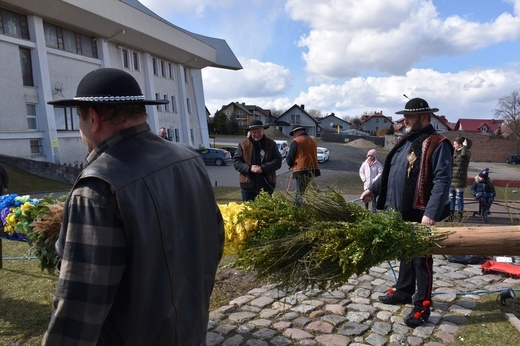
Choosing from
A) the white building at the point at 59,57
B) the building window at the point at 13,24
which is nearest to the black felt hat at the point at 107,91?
the white building at the point at 59,57

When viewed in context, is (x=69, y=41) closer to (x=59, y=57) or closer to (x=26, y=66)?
(x=59, y=57)

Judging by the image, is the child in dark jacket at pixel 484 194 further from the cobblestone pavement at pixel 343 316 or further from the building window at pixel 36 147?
the building window at pixel 36 147

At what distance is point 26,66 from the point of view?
936 inches

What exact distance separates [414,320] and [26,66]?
2584 centimetres

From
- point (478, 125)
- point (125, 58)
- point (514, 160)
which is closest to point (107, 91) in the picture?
point (125, 58)

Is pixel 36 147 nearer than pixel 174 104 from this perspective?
Yes

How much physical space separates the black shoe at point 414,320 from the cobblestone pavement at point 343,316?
0.14 ft

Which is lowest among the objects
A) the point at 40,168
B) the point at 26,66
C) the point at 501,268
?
the point at 501,268

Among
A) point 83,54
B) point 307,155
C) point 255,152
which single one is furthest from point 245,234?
point 83,54

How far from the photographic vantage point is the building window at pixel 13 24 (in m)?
22.2

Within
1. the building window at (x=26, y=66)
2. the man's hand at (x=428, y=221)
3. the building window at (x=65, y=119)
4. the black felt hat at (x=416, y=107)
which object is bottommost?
the man's hand at (x=428, y=221)

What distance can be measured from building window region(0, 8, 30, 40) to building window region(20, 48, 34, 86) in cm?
82

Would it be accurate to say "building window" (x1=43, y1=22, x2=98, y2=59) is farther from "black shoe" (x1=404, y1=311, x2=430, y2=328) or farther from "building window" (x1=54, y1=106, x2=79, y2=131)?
"black shoe" (x1=404, y1=311, x2=430, y2=328)

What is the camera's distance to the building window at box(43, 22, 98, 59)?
2547 cm
